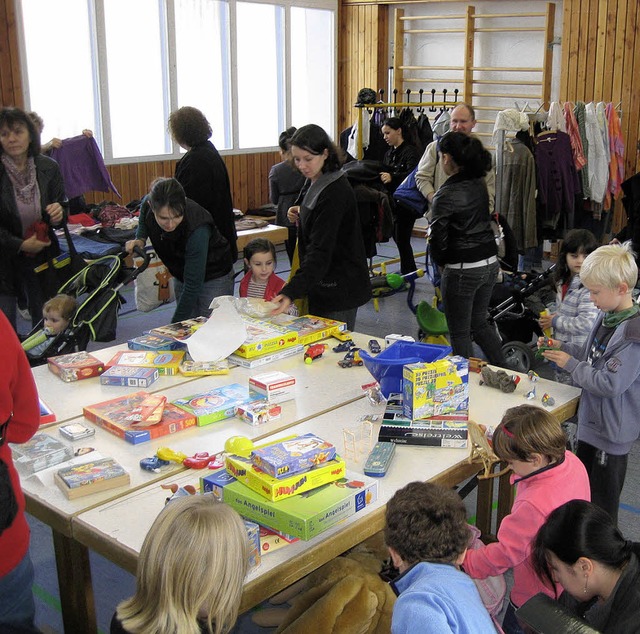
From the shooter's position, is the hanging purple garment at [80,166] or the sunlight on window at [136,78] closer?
the hanging purple garment at [80,166]

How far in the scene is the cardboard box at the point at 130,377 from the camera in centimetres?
309

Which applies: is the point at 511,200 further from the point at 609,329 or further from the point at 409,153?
the point at 609,329

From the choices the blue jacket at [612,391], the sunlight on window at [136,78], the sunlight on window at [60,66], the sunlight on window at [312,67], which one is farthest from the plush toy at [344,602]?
the sunlight on window at [312,67]

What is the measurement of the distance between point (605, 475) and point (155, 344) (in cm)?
182

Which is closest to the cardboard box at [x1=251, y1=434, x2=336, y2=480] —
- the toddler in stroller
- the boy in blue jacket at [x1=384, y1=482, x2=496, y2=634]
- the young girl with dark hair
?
the boy in blue jacket at [x1=384, y1=482, x2=496, y2=634]

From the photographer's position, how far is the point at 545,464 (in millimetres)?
2312

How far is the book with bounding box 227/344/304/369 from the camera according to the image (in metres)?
3.29

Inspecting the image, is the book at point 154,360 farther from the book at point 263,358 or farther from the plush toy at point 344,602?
the plush toy at point 344,602

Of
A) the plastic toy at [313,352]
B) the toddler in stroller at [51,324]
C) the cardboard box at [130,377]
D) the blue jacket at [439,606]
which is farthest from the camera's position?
the toddler in stroller at [51,324]

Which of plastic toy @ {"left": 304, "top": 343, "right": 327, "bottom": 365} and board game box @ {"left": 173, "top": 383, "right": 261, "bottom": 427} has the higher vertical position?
plastic toy @ {"left": 304, "top": 343, "right": 327, "bottom": 365}

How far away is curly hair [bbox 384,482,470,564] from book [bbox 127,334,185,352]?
67.3 inches

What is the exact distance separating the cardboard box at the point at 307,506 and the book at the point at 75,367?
1.20m

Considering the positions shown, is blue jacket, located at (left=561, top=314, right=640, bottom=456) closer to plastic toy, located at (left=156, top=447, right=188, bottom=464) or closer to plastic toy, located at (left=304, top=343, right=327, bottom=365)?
plastic toy, located at (left=304, top=343, right=327, bottom=365)

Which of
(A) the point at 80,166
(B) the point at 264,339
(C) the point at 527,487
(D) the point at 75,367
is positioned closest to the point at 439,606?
(C) the point at 527,487
